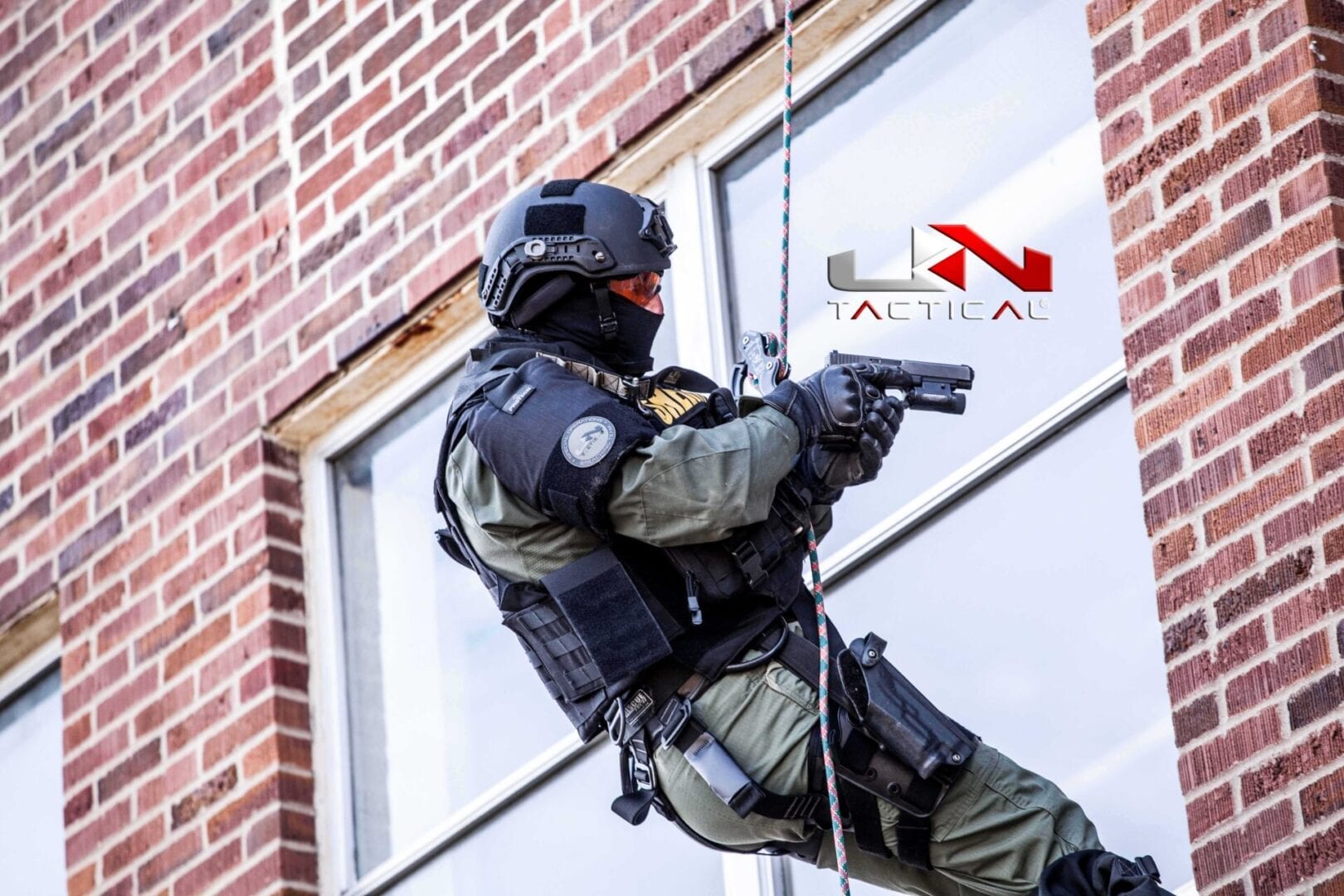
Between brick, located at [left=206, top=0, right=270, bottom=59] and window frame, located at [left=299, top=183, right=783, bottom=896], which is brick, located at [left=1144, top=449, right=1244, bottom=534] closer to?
window frame, located at [left=299, top=183, right=783, bottom=896]

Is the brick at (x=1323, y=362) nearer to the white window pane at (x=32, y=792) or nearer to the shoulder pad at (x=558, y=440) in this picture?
the shoulder pad at (x=558, y=440)

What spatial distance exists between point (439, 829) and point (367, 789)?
0.40m

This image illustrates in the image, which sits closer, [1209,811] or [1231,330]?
[1209,811]

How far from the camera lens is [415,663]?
7.81 meters

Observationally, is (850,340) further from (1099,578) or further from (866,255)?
(1099,578)

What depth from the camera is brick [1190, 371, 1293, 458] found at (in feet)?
18.1

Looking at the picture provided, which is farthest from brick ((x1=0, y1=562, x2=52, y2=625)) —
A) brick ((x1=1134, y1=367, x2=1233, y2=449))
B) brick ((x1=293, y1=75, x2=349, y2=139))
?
brick ((x1=1134, y1=367, x2=1233, y2=449))

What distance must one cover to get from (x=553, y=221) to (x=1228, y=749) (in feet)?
5.69

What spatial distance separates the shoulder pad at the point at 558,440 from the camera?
5129 mm

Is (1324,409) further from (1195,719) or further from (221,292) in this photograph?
(221,292)

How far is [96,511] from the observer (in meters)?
8.58

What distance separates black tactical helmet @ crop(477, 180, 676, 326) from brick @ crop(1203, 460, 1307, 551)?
1260mm

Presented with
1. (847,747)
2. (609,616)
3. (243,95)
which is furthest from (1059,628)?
A: (243,95)

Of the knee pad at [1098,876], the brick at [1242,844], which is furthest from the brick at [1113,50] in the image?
the knee pad at [1098,876]
